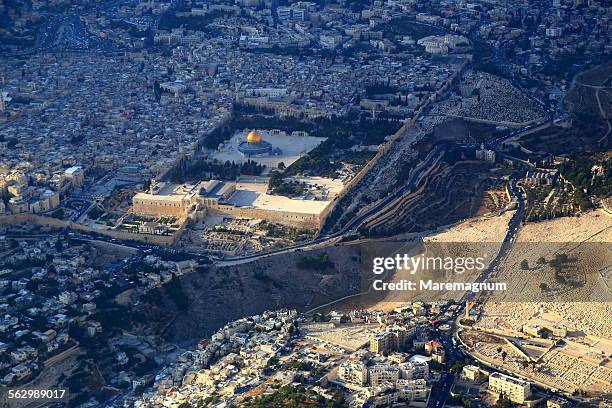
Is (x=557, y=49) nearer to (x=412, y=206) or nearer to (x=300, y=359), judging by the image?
(x=412, y=206)

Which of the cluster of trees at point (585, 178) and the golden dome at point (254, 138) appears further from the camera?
the golden dome at point (254, 138)

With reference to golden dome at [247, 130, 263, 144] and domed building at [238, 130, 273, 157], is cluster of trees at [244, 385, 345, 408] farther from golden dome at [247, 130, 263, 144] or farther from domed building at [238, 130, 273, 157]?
golden dome at [247, 130, 263, 144]

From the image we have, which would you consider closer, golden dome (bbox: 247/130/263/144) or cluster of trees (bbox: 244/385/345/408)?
cluster of trees (bbox: 244/385/345/408)

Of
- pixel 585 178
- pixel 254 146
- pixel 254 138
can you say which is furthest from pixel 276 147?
pixel 585 178

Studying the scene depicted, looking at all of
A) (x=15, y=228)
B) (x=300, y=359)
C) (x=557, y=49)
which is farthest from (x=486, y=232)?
(x=557, y=49)

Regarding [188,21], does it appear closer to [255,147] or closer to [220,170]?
[255,147]

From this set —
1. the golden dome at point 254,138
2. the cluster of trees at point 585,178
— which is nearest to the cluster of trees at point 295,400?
the cluster of trees at point 585,178

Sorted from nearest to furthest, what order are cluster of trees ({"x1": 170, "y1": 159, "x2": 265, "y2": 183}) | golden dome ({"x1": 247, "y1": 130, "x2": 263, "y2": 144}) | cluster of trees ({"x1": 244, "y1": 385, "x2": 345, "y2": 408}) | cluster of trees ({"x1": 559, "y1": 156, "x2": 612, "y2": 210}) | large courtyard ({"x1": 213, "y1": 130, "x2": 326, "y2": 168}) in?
cluster of trees ({"x1": 244, "y1": 385, "x2": 345, "y2": 408}) → cluster of trees ({"x1": 559, "y1": 156, "x2": 612, "y2": 210}) → cluster of trees ({"x1": 170, "y1": 159, "x2": 265, "y2": 183}) → large courtyard ({"x1": 213, "y1": 130, "x2": 326, "y2": 168}) → golden dome ({"x1": 247, "y1": 130, "x2": 263, "y2": 144})

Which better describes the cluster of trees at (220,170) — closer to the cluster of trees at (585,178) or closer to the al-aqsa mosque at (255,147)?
the al-aqsa mosque at (255,147)

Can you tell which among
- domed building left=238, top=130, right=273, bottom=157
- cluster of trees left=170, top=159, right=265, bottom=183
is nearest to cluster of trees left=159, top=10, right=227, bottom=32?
domed building left=238, top=130, right=273, bottom=157
